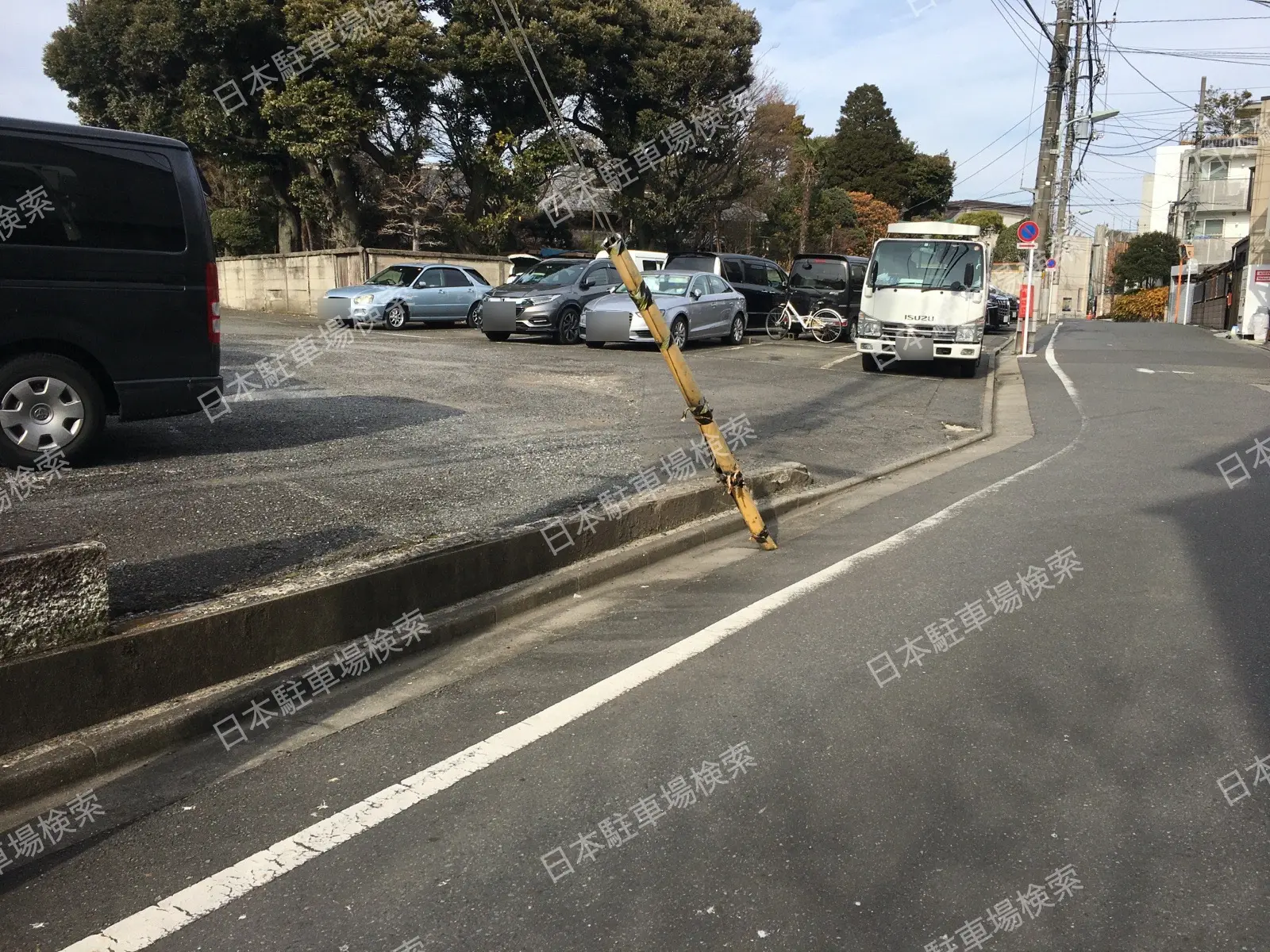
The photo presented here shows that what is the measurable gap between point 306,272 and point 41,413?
20866 millimetres

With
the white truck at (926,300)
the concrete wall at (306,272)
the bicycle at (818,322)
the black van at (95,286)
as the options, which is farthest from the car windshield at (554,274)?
the black van at (95,286)

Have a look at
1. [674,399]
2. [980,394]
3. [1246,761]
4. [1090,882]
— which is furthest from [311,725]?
[980,394]

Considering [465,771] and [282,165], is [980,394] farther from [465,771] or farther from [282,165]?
[282,165]

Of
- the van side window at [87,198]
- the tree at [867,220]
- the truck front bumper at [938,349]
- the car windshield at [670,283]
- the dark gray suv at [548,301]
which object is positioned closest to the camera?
the van side window at [87,198]

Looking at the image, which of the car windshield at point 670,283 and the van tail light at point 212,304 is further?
the car windshield at point 670,283

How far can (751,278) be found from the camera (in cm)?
2511

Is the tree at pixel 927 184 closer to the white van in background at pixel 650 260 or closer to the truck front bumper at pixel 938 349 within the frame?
the white van in background at pixel 650 260

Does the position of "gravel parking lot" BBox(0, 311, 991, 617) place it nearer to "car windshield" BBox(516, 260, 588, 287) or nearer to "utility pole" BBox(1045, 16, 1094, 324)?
"car windshield" BBox(516, 260, 588, 287)

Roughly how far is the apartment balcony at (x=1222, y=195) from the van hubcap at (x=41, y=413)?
66.3 metres

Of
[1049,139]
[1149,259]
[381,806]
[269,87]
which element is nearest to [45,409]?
[381,806]

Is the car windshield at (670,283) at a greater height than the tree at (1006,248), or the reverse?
the tree at (1006,248)

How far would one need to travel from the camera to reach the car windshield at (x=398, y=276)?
22.4 meters

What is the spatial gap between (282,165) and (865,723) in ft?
93.6

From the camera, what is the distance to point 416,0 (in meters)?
26.0
